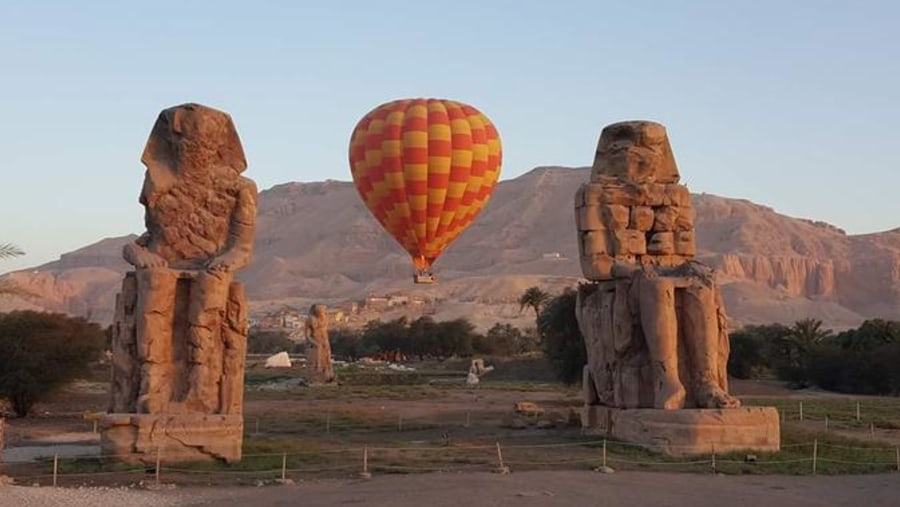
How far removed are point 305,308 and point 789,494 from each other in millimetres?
114239

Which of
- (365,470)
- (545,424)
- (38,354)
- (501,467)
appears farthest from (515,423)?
(38,354)

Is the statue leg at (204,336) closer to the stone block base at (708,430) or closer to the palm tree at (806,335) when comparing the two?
the stone block base at (708,430)

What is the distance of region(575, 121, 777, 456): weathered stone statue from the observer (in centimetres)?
1270

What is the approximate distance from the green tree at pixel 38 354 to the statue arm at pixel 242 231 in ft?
41.9

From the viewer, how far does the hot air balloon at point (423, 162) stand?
32.7 metres

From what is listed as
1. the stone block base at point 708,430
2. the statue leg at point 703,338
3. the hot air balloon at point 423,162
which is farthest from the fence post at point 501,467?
the hot air balloon at point 423,162

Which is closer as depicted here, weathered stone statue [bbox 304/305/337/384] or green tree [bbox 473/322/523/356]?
weathered stone statue [bbox 304/305/337/384]

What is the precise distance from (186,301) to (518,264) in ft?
410

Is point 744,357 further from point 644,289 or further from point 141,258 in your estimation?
point 141,258

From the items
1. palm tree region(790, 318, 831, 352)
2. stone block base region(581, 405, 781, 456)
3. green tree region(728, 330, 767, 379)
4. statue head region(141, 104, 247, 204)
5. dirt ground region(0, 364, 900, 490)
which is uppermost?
statue head region(141, 104, 247, 204)

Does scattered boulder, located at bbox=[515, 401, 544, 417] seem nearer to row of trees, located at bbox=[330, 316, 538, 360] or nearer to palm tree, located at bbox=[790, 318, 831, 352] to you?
palm tree, located at bbox=[790, 318, 831, 352]

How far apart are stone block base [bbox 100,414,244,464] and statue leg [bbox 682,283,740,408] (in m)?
5.40

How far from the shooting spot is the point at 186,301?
467 inches

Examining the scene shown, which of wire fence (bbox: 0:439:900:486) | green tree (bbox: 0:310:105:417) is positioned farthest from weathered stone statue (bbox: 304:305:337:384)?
wire fence (bbox: 0:439:900:486)
